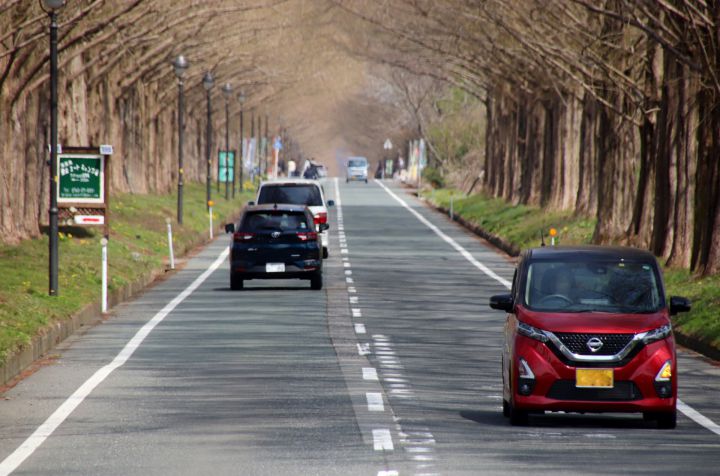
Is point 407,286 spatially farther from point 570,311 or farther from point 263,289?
point 570,311

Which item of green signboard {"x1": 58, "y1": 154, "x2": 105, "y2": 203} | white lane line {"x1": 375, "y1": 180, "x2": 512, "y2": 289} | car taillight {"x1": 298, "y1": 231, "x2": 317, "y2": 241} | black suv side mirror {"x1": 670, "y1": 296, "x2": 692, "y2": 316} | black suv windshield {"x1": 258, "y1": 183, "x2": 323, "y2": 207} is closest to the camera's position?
black suv side mirror {"x1": 670, "y1": 296, "x2": 692, "y2": 316}

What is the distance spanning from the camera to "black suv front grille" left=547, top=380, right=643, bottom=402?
1377 centimetres

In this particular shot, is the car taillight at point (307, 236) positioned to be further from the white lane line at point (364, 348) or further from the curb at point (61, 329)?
the white lane line at point (364, 348)

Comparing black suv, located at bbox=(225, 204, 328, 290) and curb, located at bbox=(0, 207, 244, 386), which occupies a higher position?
black suv, located at bbox=(225, 204, 328, 290)

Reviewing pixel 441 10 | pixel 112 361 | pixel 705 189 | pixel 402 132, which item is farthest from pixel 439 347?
pixel 402 132

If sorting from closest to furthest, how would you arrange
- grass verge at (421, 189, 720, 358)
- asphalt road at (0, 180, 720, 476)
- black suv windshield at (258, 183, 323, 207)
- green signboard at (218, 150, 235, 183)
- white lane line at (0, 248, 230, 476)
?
asphalt road at (0, 180, 720, 476)
white lane line at (0, 248, 230, 476)
grass verge at (421, 189, 720, 358)
black suv windshield at (258, 183, 323, 207)
green signboard at (218, 150, 235, 183)

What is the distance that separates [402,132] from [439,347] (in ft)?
440

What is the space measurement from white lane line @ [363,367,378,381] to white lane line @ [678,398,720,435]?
3360mm

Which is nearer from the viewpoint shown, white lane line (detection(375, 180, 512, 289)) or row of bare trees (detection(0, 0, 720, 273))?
row of bare trees (detection(0, 0, 720, 273))

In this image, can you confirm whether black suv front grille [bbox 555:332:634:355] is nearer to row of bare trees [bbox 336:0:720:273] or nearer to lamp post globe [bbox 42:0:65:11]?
row of bare trees [bbox 336:0:720:273]

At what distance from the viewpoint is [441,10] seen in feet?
178

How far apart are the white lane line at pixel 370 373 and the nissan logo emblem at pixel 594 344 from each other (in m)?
4.31

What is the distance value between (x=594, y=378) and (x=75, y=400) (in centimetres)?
513

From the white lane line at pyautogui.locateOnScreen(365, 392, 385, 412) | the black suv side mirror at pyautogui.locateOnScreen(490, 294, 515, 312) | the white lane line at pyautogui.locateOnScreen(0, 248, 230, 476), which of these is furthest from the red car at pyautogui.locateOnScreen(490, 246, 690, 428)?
the white lane line at pyautogui.locateOnScreen(0, 248, 230, 476)
